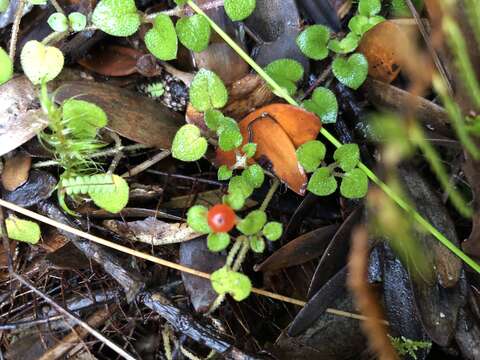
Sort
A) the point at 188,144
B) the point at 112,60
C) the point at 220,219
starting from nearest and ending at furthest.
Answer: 1. the point at 220,219
2. the point at 188,144
3. the point at 112,60

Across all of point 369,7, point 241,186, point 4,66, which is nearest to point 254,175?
point 241,186

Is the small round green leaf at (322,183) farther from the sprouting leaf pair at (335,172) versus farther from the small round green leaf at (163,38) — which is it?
the small round green leaf at (163,38)

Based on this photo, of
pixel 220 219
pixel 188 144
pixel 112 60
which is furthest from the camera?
pixel 112 60

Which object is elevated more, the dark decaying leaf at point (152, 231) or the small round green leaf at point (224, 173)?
the small round green leaf at point (224, 173)

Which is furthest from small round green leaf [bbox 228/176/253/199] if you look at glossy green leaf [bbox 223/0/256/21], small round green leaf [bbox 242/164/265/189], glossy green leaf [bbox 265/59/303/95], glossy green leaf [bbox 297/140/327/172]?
glossy green leaf [bbox 223/0/256/21]

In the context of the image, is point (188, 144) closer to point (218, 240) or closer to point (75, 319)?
point (218, 240)

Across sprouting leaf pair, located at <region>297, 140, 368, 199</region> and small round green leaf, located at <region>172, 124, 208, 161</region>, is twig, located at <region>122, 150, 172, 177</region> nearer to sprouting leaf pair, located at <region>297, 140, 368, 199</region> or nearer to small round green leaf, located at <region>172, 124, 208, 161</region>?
small round green leaf, located at <region>172, 124, 208, 161</region>

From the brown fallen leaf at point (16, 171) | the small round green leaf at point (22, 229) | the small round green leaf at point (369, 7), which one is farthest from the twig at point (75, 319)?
the small round green leaf at point (369, 7)
